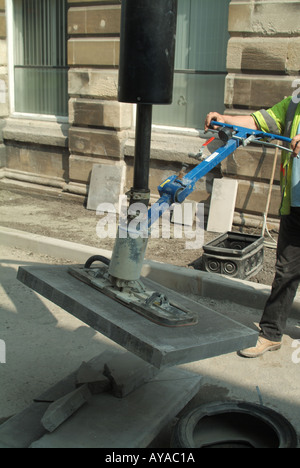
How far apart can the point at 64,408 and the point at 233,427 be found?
89 cm

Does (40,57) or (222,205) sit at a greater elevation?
(40,57)

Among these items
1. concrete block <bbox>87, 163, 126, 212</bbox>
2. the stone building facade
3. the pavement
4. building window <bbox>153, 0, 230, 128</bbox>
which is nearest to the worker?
the pavement

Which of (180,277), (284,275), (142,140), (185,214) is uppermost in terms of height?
(142,140)

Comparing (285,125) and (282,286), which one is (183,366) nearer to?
(282,286)

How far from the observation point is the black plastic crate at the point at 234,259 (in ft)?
16.6

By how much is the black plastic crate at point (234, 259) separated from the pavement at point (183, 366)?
0.75 feet

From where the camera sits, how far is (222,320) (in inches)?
104

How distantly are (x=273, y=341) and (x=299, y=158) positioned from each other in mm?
1371

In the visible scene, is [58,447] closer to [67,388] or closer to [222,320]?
[67,388]

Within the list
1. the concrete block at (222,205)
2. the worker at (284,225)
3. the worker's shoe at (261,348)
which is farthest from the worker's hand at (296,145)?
the concrete block at (222,205)

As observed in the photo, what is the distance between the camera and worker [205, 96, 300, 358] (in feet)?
11.7

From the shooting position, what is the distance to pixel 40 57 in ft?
29.7

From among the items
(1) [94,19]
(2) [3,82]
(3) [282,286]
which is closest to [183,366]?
(3) [282,286]

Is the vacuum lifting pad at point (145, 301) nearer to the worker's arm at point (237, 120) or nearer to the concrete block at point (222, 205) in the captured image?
the worker's arm at point (237, 120)
